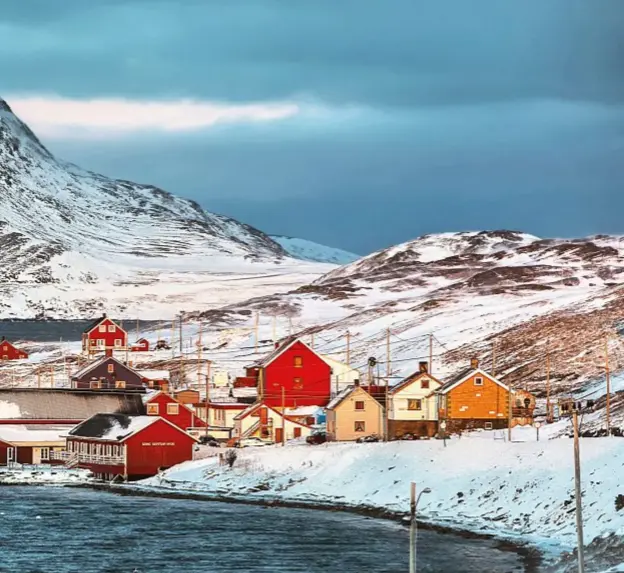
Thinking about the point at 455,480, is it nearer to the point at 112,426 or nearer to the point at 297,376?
the point at 112,426

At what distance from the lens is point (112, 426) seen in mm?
114438

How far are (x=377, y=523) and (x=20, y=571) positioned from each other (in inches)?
849

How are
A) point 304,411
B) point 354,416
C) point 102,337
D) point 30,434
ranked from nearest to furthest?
point 354,416
point 30,434
point 304,411
point 102,337

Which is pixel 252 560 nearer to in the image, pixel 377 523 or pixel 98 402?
pixel 377 523

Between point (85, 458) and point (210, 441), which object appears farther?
point (210, 441)

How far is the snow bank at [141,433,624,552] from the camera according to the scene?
75.6m

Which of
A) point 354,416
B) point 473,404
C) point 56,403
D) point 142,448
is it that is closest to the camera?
point 473,404

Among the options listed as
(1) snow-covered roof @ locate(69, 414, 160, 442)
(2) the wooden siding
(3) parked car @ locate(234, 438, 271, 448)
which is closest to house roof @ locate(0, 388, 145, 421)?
(1) snow-covered roof @ locate(69, 414, 160, 442)

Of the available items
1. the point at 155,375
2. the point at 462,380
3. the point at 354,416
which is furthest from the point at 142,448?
the point at 155,375

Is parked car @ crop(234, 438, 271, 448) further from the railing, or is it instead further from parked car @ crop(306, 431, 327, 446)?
the railing

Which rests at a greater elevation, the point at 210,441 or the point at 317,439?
the point at 210,441

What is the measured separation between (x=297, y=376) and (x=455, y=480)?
43.5 metres

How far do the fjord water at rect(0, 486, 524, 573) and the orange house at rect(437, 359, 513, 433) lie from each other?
18.4m

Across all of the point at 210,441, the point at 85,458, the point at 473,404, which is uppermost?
the point at 473,404
